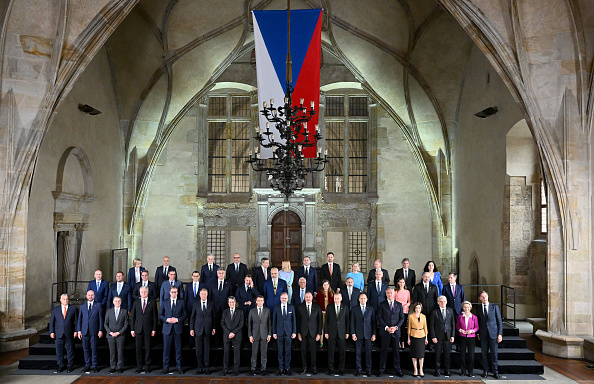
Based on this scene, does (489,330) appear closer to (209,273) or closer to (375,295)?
(375,295)

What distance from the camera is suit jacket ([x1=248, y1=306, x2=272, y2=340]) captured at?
8906mm

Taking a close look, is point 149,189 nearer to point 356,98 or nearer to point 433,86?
point 356,98

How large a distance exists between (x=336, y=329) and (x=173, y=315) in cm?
269

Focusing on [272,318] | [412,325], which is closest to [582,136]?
[412,325]

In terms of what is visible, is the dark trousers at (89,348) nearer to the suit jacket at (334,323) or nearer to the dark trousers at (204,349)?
the dark trousers at (204,349)

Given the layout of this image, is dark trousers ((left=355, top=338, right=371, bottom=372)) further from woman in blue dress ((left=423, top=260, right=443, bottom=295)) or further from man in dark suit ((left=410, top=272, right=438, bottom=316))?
woman in blue dress ((left=423, top=260, right=443, bottom=295))

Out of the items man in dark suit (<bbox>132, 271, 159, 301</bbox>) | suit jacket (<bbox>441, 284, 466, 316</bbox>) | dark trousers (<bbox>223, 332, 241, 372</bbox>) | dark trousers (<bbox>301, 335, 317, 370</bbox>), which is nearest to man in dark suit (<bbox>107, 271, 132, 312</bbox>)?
man in dark suit (<bbox>132, 271, 159, 301</bbox>)

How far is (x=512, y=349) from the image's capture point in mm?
9641

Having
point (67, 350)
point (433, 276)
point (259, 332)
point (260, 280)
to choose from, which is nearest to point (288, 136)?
point (260, 280)

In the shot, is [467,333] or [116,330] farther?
[116,330]

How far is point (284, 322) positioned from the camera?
900 centimetres

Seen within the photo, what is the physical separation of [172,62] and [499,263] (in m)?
10.3

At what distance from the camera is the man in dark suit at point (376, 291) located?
9.58m

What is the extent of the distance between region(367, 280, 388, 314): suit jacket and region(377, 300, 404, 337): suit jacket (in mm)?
487
